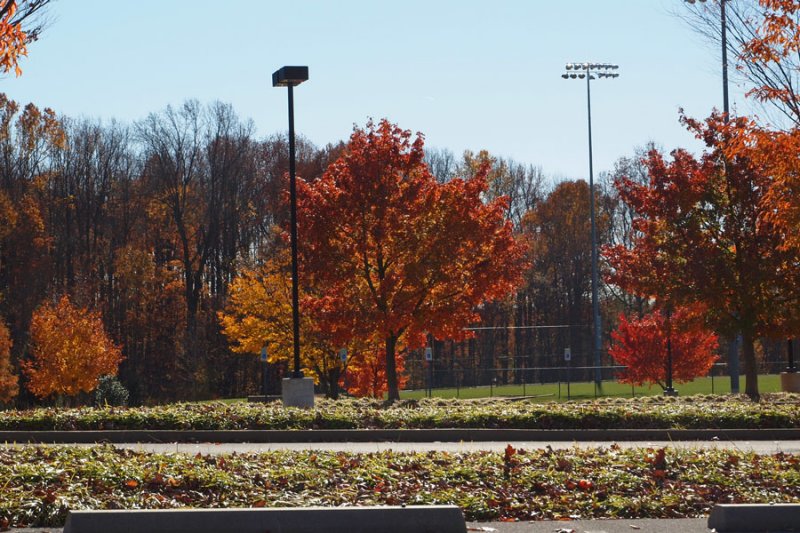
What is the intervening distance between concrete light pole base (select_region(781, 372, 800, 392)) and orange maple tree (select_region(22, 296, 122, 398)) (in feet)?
92.2

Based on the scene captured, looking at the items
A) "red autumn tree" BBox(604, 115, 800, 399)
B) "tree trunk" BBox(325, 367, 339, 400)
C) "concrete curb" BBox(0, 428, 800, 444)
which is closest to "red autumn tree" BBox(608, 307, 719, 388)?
"tree trunk" BBox(325, 367, 339, 400)

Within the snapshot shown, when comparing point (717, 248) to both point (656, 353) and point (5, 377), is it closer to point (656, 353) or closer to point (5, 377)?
point (656, 353)

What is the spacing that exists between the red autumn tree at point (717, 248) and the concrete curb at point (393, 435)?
7900 mm

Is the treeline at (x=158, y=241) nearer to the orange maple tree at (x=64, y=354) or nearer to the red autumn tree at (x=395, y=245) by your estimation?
the orange maple tree at (x=64, y=354)

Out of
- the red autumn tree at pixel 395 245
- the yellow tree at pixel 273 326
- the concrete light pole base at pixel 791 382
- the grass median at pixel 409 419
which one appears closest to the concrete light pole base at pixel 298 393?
the grass median at pixel 409 419

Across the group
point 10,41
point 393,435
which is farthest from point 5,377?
point 10,41

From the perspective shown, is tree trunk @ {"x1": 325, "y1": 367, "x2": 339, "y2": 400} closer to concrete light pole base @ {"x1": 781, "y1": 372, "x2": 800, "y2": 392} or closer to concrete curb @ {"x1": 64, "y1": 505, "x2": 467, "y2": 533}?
concrete light pole base @ {"x1": 781, "y1": 372, "x2": 800, "y2": 392}

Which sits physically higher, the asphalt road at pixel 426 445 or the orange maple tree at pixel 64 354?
the orange maple tree at pixel 64 354

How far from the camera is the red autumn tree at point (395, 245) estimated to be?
95.4ft

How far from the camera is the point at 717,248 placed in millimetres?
26734

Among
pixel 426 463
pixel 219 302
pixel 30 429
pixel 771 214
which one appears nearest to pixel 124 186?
pixel 219 302

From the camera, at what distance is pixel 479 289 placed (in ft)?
97.0

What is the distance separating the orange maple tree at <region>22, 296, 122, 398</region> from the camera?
4434cm

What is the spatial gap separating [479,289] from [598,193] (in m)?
41.5
